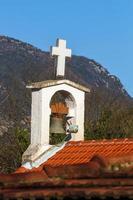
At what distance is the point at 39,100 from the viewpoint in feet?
57.2

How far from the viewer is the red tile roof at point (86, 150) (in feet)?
51.6

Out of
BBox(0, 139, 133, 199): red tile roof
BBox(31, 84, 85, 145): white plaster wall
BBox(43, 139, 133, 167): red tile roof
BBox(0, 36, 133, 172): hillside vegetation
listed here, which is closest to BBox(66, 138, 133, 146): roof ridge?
BBox(43, 139, 133, 167): red tile roof

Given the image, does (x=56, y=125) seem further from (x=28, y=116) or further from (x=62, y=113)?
(x=28, y=116)

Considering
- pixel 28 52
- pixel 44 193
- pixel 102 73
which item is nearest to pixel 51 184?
pixel 44 193

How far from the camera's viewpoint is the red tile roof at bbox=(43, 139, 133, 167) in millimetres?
15742

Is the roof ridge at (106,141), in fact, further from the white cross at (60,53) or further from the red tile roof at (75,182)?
the red tile roof at (75,182)

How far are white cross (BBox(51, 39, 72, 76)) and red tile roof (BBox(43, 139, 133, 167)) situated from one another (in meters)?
1.74

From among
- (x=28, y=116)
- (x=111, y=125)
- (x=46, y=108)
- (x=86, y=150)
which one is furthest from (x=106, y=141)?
(x=28, y=116)

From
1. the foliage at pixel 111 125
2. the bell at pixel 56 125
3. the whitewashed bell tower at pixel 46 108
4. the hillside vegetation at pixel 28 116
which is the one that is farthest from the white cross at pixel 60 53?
the foliage at pixel 111 125

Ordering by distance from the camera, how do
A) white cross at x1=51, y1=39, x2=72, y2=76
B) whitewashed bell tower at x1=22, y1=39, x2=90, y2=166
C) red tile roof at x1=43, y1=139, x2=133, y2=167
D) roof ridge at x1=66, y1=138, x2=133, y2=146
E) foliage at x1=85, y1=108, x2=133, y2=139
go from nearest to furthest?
red tile roof at x1=43, y1=139, x2=133, y2=167 → roof ridge at x1=66, y1=138, x2=133, y2=146 → whitewashed bell tower at x1=22, y1=39, x2=90, y2=166 → white cross at x1=51, y1=39, x2=72, y2=76 → foliage at x1=85, y1=108, x2=133, y2=139

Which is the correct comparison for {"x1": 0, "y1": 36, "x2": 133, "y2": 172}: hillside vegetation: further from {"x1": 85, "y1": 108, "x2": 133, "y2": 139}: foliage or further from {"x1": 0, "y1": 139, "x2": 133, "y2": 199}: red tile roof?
{"x1": 0, "y1": 139, "x2": 133, "y2": 199}: red tile roof

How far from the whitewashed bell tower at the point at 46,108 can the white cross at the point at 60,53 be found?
0.10 meters

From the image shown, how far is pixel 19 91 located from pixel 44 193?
30067 mm

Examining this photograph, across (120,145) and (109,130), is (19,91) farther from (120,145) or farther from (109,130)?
(120,145)
